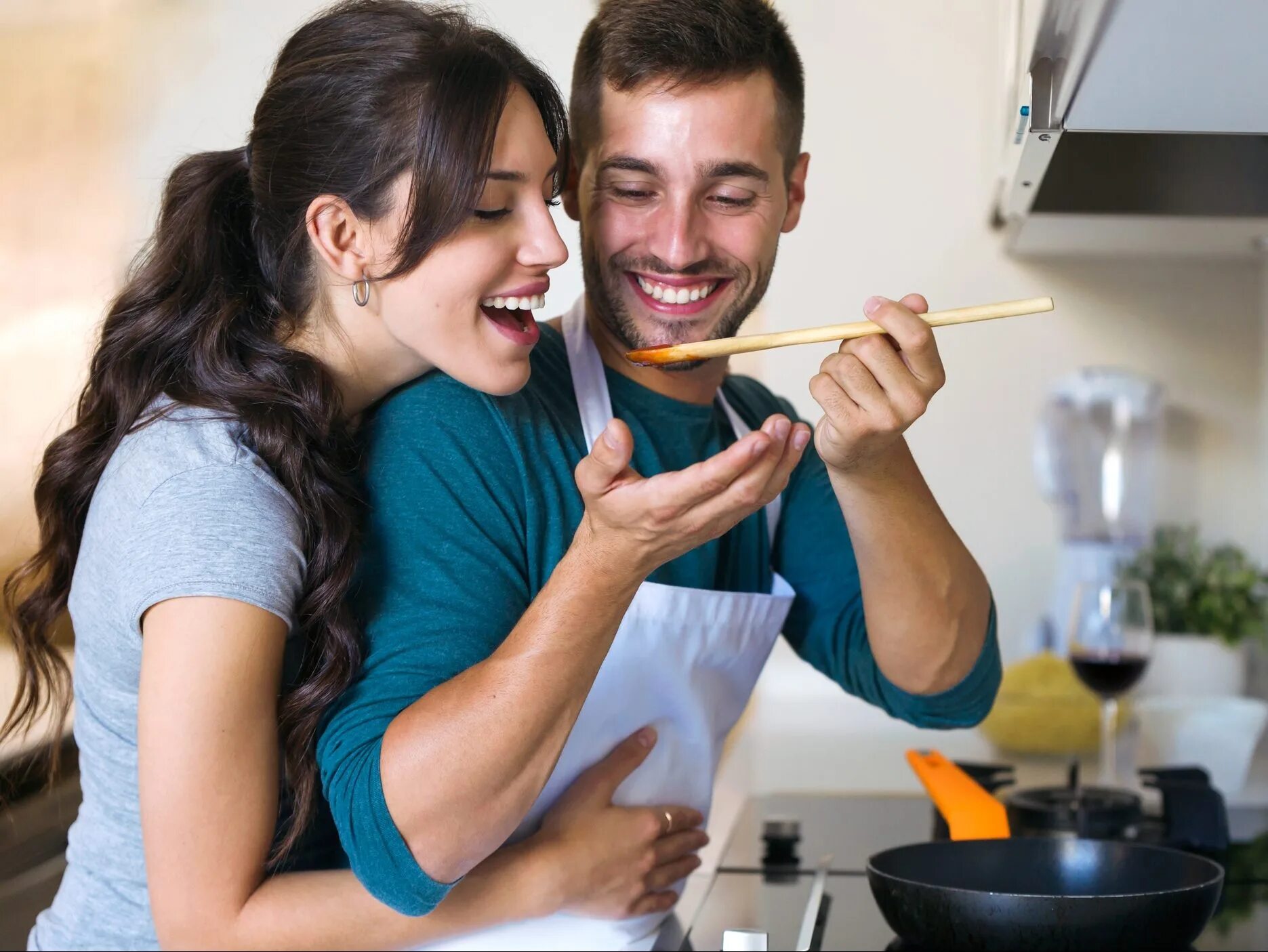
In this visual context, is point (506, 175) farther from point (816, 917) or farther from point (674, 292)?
point (816, 917)

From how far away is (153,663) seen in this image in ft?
2.88

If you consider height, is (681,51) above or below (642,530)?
above

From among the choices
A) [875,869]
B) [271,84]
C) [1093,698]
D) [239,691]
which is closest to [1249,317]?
[1093,698]

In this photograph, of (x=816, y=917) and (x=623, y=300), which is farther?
(x=623, y=300)

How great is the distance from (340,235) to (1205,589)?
1486mm

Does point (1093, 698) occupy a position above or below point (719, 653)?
below

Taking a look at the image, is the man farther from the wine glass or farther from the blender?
the blender

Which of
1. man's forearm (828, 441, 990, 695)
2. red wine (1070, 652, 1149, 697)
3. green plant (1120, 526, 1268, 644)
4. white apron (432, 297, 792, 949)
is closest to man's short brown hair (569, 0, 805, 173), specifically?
white apron (432, 297, 792, 949)

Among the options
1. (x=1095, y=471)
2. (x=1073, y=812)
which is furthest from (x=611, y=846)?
(x=1095, y=471)

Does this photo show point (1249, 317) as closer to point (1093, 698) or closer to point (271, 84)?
point (1093, 698)

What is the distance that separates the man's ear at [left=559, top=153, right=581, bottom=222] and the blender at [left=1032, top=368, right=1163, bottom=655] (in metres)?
1.03

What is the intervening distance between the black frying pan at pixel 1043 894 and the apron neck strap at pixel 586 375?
0.33 m

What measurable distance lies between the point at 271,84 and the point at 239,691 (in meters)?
0.46

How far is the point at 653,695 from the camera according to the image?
112 centimetres
